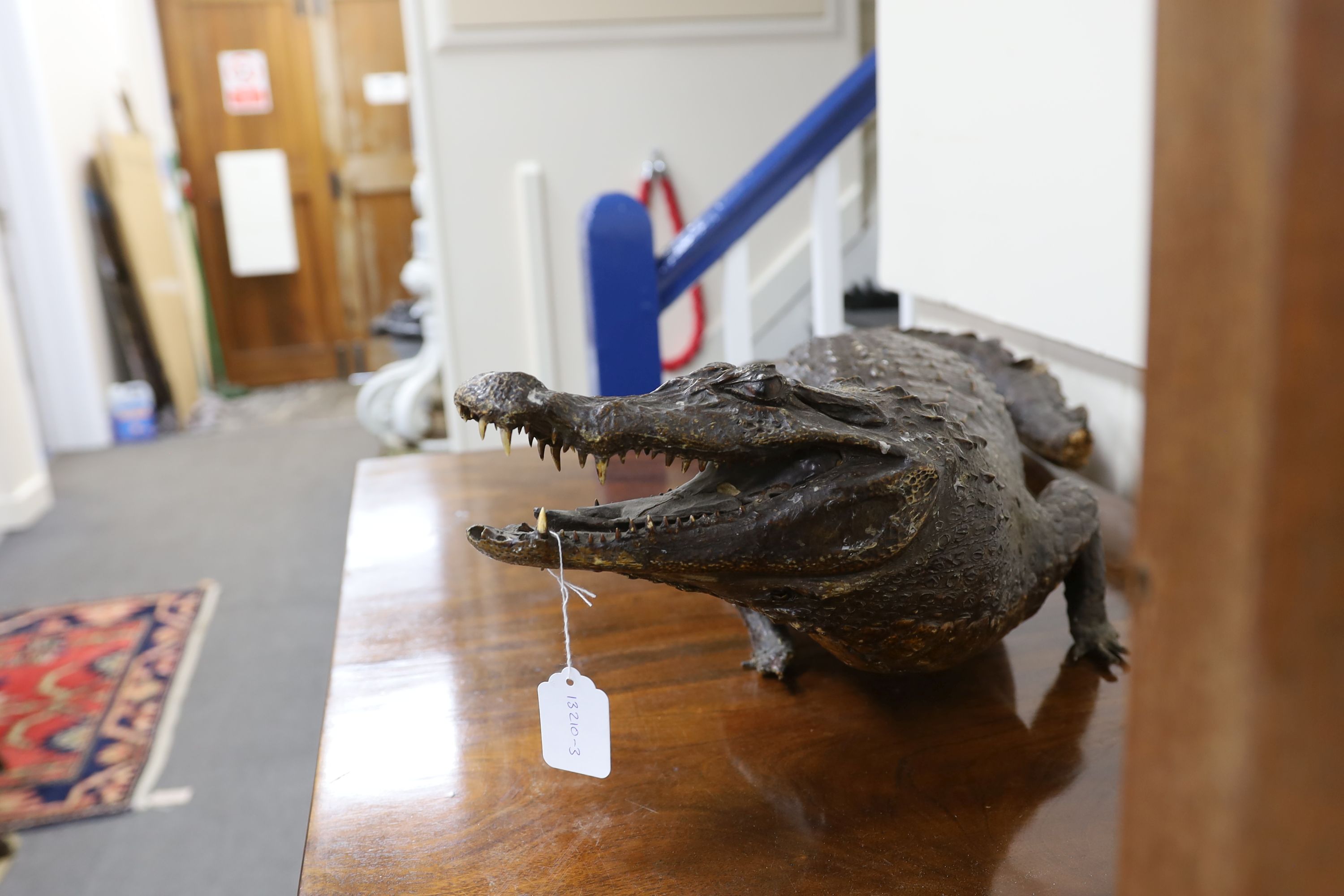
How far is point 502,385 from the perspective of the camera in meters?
0.60

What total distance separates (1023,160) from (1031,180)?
1.3 inches

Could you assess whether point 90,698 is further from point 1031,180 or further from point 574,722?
point 1031,180

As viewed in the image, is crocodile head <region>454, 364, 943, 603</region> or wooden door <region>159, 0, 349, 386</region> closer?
crocodile head <region>454, 364, 943, 603</region>

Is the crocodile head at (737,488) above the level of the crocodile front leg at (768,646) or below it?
above

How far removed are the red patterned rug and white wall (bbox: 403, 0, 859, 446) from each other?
897 mm

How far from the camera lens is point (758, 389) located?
2.16 ft

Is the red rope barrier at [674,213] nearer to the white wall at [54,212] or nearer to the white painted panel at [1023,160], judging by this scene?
the white painted panel at [1023,160]

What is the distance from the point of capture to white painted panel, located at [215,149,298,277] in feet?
18.2

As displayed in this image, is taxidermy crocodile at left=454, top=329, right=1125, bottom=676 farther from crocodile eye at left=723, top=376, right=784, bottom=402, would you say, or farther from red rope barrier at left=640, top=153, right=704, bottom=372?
red rope barrier at left=640, top=153, right=704, bottom=372

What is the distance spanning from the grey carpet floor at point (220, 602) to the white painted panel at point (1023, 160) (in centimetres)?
140

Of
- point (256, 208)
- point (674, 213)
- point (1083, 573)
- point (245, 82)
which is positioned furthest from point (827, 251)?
point (245, 82)

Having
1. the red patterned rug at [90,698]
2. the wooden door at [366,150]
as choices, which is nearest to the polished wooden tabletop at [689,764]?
the red patterned rug at [90,698]

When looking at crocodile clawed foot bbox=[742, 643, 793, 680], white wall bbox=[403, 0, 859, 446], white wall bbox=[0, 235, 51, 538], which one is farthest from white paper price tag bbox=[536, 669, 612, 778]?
white wall bbox=[0, 235, 51, 538]

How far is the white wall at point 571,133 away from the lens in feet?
7.73
